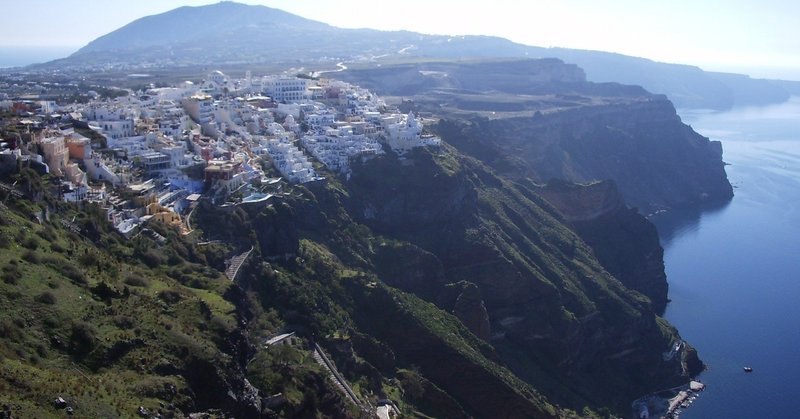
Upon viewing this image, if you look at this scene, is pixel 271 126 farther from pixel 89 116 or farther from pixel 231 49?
pixel 231 49

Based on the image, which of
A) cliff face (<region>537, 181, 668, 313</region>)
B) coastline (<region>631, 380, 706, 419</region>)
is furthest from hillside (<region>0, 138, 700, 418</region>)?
cliff face (<region>537, 181, 668, 313</region>)

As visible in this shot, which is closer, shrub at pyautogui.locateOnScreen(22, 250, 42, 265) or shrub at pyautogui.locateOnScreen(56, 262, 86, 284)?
shrub at pyautogui.locateOnScreen(22, 250, 42, 265)

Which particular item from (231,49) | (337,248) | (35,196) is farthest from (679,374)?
(231,49)

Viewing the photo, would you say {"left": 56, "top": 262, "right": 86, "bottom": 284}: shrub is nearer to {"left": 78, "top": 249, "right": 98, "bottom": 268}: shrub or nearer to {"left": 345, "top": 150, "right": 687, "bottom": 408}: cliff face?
{"left": 78, "top": 249, "right": 98, "bottom": 268}: shrub

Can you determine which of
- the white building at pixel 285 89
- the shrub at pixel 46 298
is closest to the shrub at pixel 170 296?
the shrub at pixel 46 298

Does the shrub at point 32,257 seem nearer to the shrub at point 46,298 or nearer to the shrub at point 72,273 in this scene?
the shrub at point 72,273
